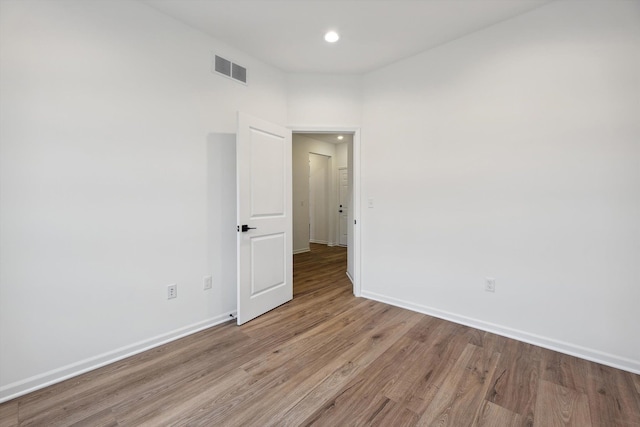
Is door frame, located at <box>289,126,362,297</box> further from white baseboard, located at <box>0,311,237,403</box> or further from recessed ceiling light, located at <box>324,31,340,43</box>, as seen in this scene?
white baseboard, located at <box>0,311,237,403</box>

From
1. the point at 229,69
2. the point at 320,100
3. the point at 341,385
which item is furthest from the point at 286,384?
the point at 320,100

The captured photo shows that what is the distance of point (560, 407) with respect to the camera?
1561mm

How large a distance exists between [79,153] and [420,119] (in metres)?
2.88

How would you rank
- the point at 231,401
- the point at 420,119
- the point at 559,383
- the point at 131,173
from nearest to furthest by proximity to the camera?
the point at 231,401 → the point at 559,383 → the point at 131,173 → the point at 420,119

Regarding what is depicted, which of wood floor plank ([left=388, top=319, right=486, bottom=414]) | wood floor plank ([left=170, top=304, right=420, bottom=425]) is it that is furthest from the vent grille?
wood floor plank ([left=388, top=319, right=486, bottom=414])

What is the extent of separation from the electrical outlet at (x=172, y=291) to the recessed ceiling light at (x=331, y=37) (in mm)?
2554

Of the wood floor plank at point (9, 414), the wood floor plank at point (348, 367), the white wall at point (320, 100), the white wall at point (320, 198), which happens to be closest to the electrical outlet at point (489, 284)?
the wood floor plank at point (348, 367)

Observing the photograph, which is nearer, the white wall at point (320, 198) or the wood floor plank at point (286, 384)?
the wood floor plank at point (286, 384)

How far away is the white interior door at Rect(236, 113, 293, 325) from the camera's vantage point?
2.58 m

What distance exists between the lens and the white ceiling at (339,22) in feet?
6.96

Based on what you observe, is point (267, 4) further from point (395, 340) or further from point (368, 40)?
point (395, 340)

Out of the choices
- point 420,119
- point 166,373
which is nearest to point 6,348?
point 166,373

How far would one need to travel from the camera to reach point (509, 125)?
92.0 inches

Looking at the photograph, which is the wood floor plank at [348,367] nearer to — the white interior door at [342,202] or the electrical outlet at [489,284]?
the electrical outlet at [489,284]
